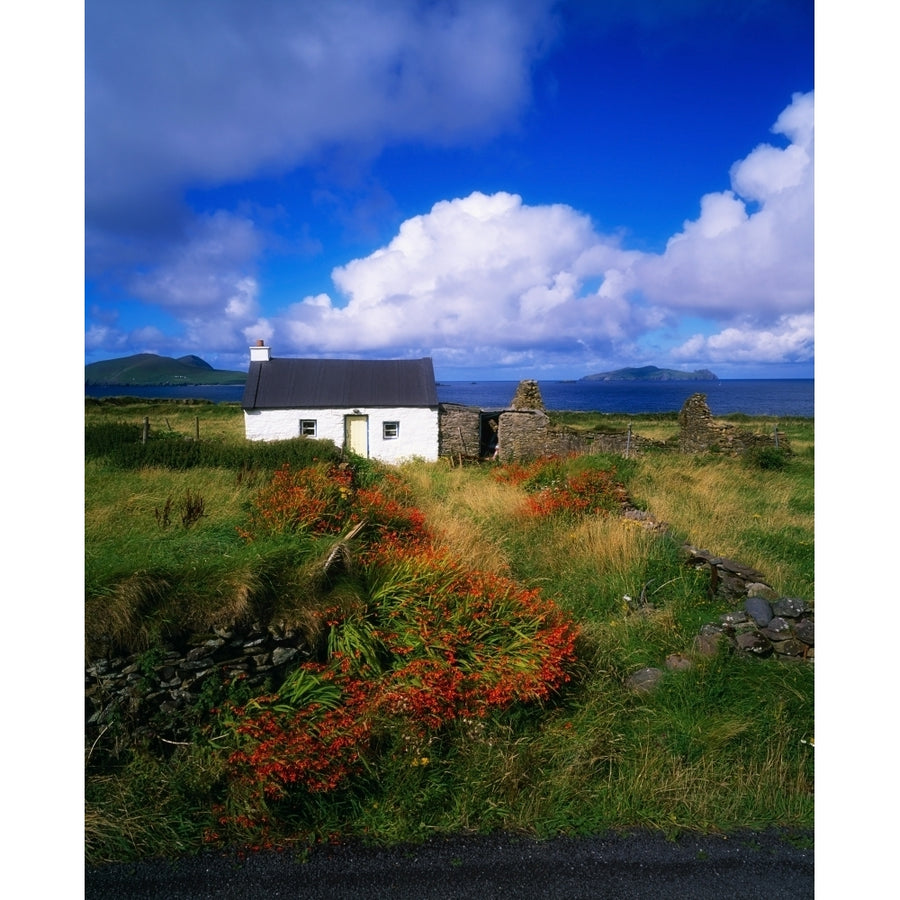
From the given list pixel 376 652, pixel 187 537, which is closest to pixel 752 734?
pixel 376 652

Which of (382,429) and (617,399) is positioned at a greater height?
(617,399)

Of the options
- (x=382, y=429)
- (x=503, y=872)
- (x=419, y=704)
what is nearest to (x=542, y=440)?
(x=382, y=429)

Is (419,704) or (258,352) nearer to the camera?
(419,704)

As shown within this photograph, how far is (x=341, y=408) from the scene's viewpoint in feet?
61.1

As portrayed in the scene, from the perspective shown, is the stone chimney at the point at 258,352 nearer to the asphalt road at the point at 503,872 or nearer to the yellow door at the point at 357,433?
the yellow door at the point at 357,433

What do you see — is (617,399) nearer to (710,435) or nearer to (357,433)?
(710,435)

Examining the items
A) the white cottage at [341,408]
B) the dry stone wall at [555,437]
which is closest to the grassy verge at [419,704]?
the white cottage at [341,408]

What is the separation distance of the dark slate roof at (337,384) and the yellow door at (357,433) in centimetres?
54

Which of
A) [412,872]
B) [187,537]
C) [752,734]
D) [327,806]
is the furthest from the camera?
[187,537]

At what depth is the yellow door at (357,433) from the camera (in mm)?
18703

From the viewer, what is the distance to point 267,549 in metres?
4.46

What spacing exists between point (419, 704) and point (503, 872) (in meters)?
1.05
